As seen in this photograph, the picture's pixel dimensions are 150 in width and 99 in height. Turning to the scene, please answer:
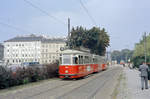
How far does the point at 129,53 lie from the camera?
5207 inches

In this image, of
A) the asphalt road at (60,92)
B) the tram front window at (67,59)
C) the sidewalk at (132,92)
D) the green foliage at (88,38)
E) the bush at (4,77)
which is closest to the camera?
the sidewalk at (132,92)

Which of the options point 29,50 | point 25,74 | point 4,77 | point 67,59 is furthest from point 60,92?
point 29,50

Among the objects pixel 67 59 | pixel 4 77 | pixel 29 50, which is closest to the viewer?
pixel 4 77

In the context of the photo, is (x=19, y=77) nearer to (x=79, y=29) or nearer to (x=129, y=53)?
(x=79, y=29)

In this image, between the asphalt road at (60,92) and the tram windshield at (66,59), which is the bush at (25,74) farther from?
the tram windshield at (66,59)

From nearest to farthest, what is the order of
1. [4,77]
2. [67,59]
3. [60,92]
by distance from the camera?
[60,92], [4,77], [67,59]

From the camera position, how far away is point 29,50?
69.6m

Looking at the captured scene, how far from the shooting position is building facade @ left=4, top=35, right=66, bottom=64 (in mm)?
65812

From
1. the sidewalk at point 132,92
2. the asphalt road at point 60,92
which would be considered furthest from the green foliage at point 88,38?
the asphalt road at point 60,92

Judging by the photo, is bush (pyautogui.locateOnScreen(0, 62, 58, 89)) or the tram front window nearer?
bush (pyautogui.locateOnScreen(0, 62, 58, 89))

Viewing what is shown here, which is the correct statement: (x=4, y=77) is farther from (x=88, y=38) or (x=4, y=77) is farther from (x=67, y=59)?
(x=88, y=38)

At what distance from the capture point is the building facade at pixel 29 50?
6581 cm

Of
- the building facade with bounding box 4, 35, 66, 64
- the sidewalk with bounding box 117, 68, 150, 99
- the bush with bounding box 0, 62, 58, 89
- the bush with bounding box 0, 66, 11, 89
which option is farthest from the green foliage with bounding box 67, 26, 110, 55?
the bush with bounding box 0, 66, 11, 89

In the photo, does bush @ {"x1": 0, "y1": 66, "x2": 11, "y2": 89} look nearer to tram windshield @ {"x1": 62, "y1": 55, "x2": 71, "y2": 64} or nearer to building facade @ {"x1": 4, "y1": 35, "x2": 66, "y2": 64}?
tram windshield @ {"x1": 62, "y1": 55, "x2": 71, "y2": 64}
